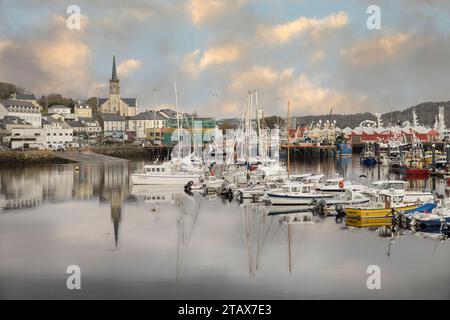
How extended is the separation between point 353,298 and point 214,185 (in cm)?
1905

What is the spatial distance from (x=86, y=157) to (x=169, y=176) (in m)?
29.4

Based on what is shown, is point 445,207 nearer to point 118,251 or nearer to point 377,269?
point 377,269

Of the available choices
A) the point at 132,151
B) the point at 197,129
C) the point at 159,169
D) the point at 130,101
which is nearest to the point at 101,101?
the point at 130,101

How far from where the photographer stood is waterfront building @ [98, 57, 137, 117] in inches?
4353

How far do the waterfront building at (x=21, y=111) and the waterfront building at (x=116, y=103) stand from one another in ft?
95.5

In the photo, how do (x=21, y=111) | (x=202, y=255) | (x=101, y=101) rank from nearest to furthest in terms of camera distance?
(x=202, y=255) → (x=21, y=111) → (x=101, y=101)

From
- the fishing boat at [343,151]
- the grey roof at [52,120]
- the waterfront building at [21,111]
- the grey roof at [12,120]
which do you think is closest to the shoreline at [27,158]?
the grey roof at [12,120]

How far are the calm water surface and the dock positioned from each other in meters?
34.5

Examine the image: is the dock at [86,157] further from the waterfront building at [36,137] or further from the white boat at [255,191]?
the white boat at [255,191]

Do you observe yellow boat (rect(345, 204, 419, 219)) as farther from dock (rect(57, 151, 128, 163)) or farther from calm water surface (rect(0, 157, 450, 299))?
dock (rect(57, 151, 128, 163))

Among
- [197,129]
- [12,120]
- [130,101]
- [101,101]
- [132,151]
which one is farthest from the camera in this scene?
[101,101]

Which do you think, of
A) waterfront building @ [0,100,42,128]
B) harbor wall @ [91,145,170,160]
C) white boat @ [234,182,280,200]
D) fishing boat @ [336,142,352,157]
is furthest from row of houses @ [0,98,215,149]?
white boat @ [234,182,280,200]

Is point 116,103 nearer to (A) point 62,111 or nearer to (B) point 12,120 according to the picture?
→ (A) point 62,111

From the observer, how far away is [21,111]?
3135 inches
